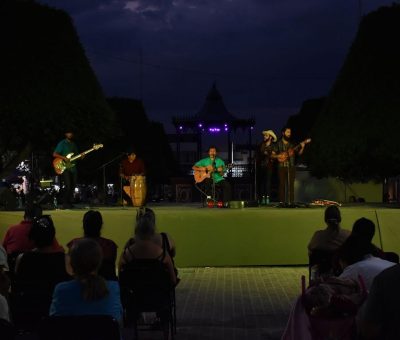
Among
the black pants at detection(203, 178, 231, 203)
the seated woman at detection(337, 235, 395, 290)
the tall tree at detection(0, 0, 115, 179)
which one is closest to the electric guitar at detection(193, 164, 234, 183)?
the black pants at detection(203, 178, 231, 203)

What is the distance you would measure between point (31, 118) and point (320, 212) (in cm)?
803

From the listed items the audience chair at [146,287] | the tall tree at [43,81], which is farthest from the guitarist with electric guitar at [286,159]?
the audience chair at [146,287]

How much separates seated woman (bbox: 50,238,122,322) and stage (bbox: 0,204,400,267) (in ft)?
32.0

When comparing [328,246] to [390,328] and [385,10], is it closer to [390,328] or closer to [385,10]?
[390,328]

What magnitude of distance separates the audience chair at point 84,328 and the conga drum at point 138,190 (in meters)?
13.0

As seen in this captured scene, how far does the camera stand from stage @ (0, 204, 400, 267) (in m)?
14.8

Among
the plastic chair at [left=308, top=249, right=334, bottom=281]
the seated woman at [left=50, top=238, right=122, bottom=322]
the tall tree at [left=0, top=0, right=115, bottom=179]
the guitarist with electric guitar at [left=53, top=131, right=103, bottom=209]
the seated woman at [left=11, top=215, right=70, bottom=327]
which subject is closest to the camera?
the seated woman at [left=50, top=238, right=122, bottom=322]

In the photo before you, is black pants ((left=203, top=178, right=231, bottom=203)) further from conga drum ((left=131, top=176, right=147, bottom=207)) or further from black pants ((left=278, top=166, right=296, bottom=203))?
conga drum ((left=131, top=176, right=147, bottom=207))

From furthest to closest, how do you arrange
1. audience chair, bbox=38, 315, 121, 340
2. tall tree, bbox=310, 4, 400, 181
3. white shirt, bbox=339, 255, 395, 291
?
1. tall tree, bbox=310, 4, 400, 181
2. white shirt, bbox=339, 255, 395, 291
3. audience chair, bbox=38, 315, 121, 340

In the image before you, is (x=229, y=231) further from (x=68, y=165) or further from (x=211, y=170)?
(x=68, y=165)

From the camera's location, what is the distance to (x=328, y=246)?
8523 mm

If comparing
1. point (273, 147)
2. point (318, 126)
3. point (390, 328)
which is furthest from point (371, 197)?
point (390, 328)

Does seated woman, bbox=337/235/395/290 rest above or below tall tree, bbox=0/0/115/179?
below

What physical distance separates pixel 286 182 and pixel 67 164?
4.73 metres
